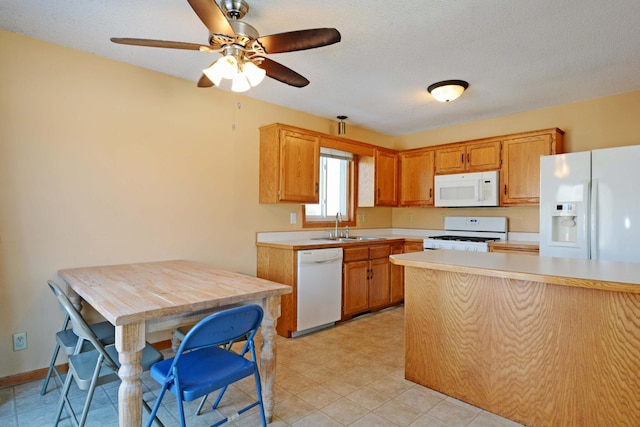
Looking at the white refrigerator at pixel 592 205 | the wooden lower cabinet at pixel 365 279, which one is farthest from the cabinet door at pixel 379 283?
the white refrigerator at pixel 592 205

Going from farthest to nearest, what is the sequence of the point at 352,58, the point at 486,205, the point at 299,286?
the point at 486,205
the point at 299,286
the point at 352,58

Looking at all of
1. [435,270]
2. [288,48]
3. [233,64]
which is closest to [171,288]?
[233,64]

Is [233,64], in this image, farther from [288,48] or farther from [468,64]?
[468,64]

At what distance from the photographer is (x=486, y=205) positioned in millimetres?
3961

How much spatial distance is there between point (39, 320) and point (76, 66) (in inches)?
73.9

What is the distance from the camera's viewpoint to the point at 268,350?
74.5 inches

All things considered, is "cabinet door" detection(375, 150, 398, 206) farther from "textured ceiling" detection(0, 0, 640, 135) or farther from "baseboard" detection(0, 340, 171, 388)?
"baseboard" detection(0, 340, 171, 388)

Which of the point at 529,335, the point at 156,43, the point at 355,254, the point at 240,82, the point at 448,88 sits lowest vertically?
the point at 529,335

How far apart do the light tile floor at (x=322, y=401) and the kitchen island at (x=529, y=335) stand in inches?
7.6

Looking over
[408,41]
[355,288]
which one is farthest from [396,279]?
[408,41]

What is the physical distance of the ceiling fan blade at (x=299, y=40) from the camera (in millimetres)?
1650

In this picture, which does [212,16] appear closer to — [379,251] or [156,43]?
[156,43]

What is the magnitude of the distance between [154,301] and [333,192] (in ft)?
10.4

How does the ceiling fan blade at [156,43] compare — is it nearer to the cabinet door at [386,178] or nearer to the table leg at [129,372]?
the table leg at [129,372]
